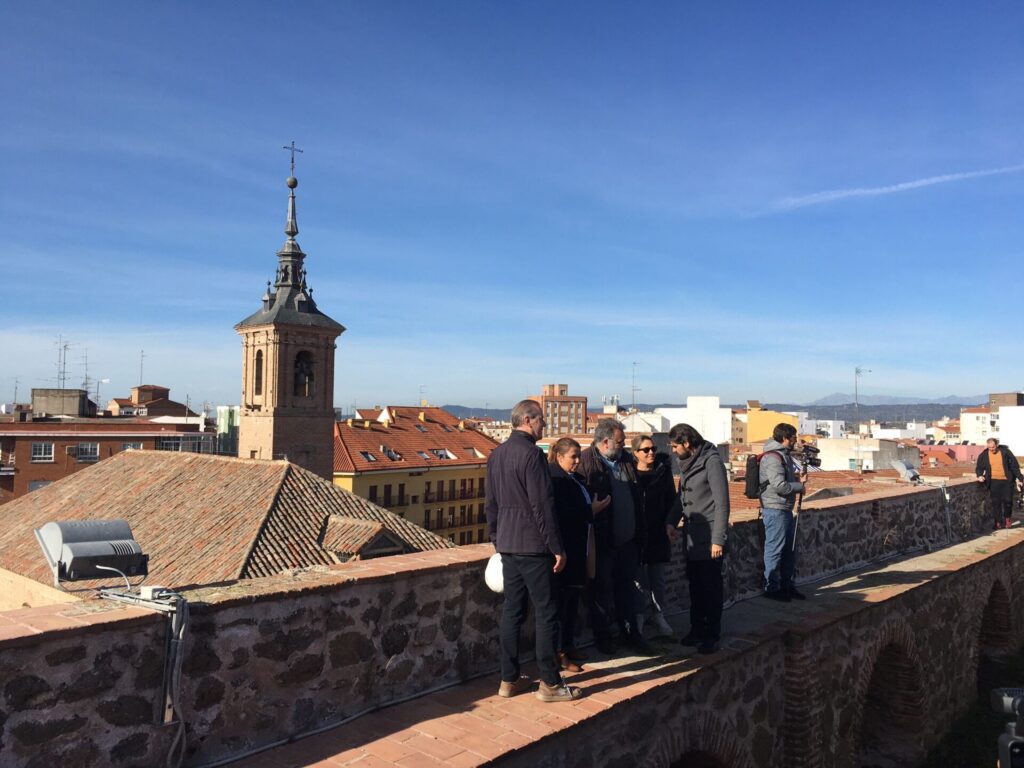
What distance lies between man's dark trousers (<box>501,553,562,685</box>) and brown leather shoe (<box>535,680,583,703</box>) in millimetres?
26

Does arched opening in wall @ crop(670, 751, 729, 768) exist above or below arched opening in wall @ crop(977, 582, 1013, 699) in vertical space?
above

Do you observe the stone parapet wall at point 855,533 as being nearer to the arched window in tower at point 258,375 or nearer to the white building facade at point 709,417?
the arched window in tower at point 258,375

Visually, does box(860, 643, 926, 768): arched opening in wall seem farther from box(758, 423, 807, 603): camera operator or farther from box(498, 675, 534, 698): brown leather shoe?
box(498, 675, 534, 698): brown leather shoe

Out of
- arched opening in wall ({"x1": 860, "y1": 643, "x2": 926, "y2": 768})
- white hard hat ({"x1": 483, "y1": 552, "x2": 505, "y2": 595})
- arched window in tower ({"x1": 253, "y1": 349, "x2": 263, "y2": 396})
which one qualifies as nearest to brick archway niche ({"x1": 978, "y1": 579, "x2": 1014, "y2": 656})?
arched opening in wall ({"x1": 860, "y1": 643, "x2": 926, "y2": 768})

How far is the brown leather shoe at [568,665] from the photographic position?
4.63m

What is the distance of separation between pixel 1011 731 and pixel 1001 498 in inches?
425

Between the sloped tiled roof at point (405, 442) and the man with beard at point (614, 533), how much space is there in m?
32.2

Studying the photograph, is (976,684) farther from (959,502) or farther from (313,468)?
(313,468)

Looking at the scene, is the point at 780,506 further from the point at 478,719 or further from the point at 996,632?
the point at 996,632

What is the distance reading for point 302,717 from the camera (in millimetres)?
3541

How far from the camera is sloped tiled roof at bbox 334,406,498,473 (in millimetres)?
40812

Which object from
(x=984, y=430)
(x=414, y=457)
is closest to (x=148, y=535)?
(x=414, y=457)

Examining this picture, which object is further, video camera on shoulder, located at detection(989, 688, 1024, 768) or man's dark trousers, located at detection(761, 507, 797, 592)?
man's dark trousers, located at detection(761, 507, 797, 592)

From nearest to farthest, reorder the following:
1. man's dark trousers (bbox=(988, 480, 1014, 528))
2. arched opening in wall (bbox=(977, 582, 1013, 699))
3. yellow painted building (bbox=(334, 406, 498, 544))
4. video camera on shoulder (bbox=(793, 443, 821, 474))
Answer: video camera on shoulder (bbox=(793, 443, 821, 474)), arched opening in wall (bbox=(977, 582, 1013, 699)), man's dark trousers (bbox=(988, 480, 1014, 528)), yellow painted building (bbox=(334, 406, 498, 544))
